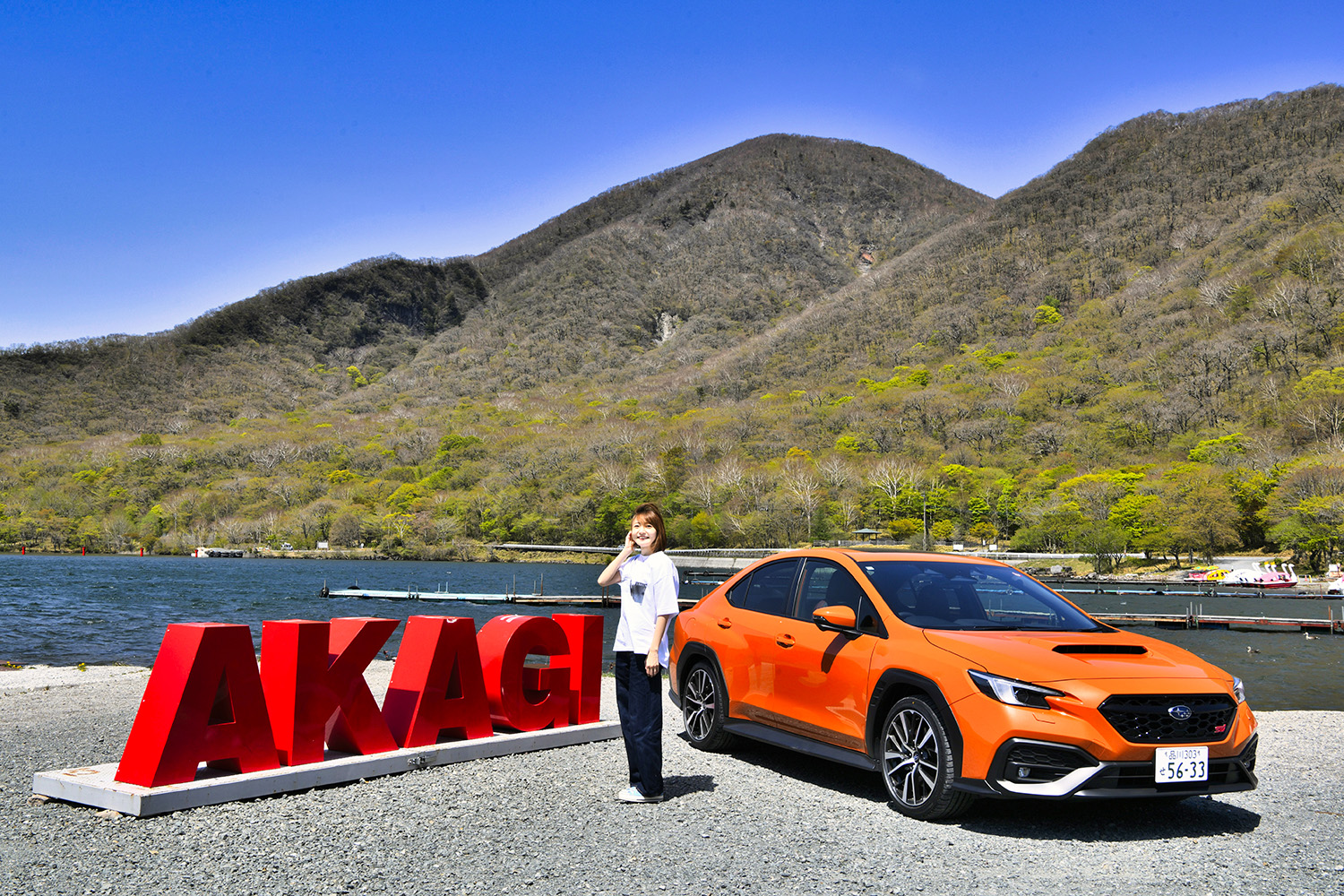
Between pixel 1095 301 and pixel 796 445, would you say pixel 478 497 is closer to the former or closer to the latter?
pixel 796 445

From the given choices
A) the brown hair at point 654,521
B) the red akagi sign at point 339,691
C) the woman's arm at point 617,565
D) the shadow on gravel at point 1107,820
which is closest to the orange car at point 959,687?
the shadow on gravel at point 1107,820

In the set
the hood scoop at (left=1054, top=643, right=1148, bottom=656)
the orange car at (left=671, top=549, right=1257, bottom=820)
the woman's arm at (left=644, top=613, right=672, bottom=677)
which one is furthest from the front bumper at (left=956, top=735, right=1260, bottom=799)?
the woman's arm at (left=644, top=613, right=672, bottom=677)

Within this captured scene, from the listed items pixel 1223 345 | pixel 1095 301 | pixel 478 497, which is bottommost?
pixel 478 497

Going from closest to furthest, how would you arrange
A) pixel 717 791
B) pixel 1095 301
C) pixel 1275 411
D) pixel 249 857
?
pixel 249 857
pixel 717 791
pixel 1275 411
pixel 1095 301

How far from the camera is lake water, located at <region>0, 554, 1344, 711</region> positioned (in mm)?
27641

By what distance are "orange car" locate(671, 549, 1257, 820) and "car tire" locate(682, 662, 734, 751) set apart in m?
0.04

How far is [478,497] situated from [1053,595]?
146 m

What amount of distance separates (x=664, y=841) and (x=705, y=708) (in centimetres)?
291

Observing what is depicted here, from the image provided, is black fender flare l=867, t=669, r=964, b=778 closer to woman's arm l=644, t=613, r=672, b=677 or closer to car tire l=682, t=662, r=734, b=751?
woman's arm l=644, t=613, r=672, b=677

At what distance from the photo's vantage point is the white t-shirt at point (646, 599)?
6492 millimetres

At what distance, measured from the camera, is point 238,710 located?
21.7 feet

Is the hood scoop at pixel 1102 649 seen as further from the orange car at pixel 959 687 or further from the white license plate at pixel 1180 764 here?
the white license plate at pixel 1180 764

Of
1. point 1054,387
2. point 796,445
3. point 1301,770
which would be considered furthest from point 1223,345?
point 1301,770

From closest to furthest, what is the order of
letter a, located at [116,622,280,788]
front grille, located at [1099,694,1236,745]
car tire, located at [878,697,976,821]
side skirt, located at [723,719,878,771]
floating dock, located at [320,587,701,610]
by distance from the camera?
front grille, located at [1099,694,1236,745], car tire, located at [878,697,976,821], letter a, located at [116,622,280,788], side skirt, located at [723,719,878,771], floating dock, located at [320,587,701,610]
